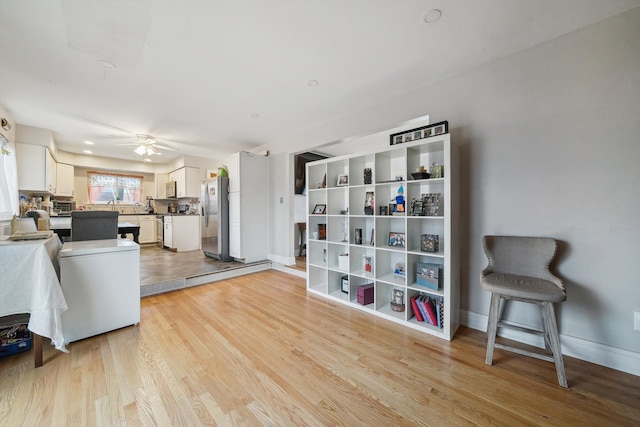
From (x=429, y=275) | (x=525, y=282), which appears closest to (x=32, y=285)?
(x=429, y=275)

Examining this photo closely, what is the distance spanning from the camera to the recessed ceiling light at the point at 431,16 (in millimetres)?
1538

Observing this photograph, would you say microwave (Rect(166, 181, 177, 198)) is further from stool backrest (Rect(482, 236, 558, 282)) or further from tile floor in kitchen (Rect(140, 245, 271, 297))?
stool backrest (Rect(482, 236, 558, 282))

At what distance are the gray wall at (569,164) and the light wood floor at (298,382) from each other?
1.65 ft

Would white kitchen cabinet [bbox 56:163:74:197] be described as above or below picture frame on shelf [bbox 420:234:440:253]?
above

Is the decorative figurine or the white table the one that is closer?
the white table

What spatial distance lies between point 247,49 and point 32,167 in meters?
4.52

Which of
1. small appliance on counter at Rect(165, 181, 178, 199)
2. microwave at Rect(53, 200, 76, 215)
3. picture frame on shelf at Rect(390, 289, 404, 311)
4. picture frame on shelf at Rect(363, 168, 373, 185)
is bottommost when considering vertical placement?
picture frame on shelf at Rect(390, 289, 404, 311)

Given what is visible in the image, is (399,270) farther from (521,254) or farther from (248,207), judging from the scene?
(248,207)

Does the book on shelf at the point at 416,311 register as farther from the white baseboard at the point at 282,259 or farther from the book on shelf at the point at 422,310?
the white baseboard at the point at 282,259

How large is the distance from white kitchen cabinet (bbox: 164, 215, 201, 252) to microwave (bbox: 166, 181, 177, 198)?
738 millimetres

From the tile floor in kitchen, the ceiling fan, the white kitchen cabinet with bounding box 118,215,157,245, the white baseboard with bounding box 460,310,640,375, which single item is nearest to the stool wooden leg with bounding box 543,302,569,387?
the white baseboard with bounding box 460,310,640,375

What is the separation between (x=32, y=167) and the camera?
146 inches

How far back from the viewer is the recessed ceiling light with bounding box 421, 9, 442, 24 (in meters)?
1.54

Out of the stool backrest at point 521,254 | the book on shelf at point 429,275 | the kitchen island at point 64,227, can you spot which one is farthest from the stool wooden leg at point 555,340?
the kitchen island at point 64,227
